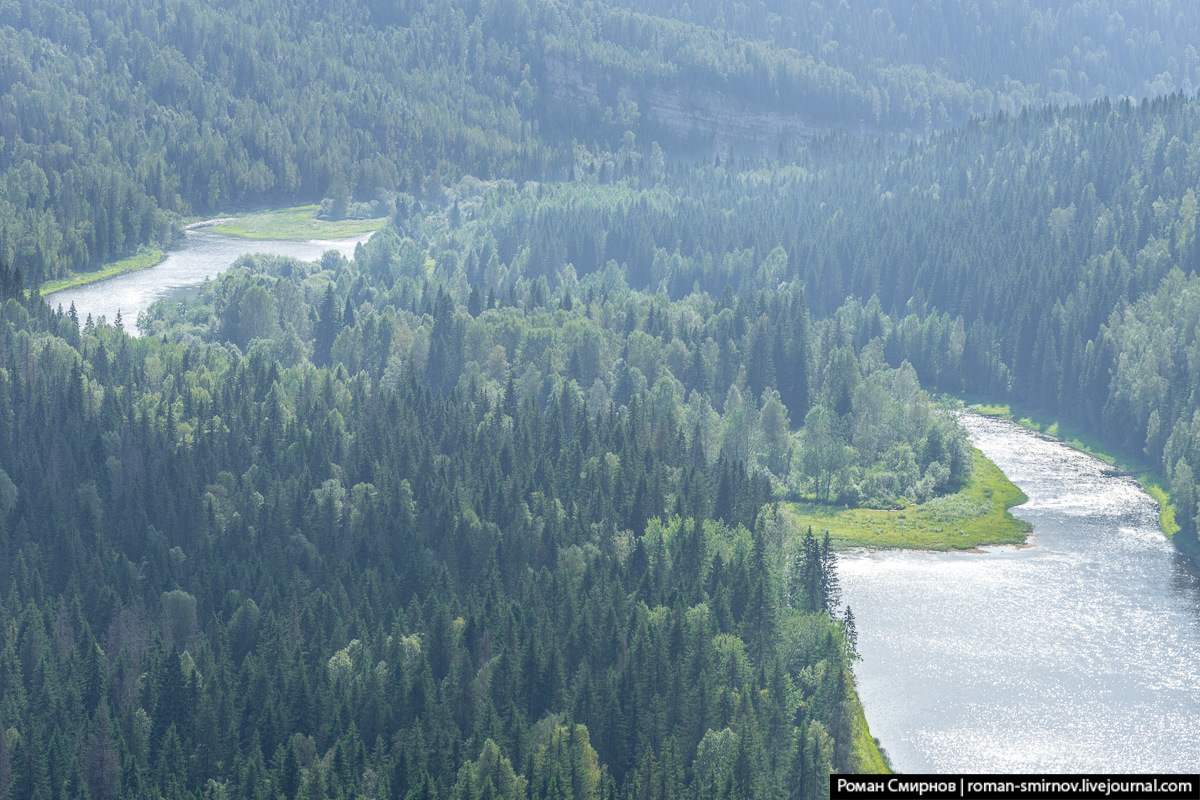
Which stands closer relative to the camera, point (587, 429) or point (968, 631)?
point (968, 631)

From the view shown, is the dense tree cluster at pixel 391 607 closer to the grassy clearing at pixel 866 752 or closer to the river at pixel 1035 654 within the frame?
the grassy clearing at pixel 866 752

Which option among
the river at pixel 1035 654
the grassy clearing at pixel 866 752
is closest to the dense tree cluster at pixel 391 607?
the grassy clearing at pixel 866 752

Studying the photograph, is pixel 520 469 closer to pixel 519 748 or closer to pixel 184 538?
pixel 184 538

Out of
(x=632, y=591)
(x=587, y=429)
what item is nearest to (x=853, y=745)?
(x=632, y=591)

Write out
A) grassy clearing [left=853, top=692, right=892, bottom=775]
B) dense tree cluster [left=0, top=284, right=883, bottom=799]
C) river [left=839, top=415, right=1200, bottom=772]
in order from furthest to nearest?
river [left=839, top=415, right=1200, bottom=772]
grassy clearing [left=853, top=692, right=892, bottom=775]
dense tree cluster [left=0, top=284, right=883, bottom=799]

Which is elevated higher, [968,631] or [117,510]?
[117,510]

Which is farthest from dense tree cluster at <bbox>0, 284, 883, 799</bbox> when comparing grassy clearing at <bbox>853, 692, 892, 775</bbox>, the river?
the river

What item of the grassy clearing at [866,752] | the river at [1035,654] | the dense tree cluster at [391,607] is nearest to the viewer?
the dense tree cluster at [391,607]

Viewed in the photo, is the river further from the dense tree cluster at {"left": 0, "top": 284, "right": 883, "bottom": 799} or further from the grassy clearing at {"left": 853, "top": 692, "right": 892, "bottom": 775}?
the dense tree cluster at {"left": 0, "top": 284, "right": 883, "bottom": 799}
